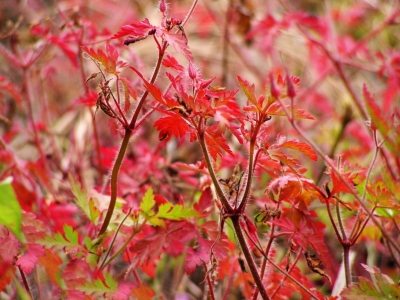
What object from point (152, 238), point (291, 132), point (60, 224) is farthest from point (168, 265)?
point (291, 132)

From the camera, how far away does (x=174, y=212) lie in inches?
32.8

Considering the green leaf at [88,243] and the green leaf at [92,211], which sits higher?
the green leaf at [92,211]

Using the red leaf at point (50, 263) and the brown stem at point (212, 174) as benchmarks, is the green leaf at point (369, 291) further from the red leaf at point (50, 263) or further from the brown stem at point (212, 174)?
the red leaf at point (50, 263)

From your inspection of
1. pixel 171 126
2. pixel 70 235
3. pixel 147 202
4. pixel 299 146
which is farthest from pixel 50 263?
pixel 299 146

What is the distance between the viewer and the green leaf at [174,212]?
0.82m

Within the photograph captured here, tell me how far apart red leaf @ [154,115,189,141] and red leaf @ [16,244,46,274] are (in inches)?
10.6

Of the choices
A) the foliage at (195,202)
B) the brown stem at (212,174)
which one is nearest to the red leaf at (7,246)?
the foliage at (195,202)

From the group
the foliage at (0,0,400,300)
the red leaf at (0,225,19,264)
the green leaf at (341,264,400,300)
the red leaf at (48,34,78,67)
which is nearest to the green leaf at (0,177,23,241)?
the foliage at (0,0,400,300)

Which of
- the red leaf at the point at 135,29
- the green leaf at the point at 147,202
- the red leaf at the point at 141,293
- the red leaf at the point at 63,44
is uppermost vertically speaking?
the red leaf at the point at 63,44

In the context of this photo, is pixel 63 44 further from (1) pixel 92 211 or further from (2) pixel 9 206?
(2) pixel 9 206

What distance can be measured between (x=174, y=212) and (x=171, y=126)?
0.15m

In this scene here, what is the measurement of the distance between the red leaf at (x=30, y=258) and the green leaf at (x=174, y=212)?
200mm

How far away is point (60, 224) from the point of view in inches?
47.2

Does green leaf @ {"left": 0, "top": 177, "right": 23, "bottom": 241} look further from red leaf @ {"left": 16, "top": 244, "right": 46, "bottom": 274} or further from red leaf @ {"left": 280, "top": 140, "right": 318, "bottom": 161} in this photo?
red leaf @ {"left": 280, "top": 140, "right": 318, "bottom": 161}
